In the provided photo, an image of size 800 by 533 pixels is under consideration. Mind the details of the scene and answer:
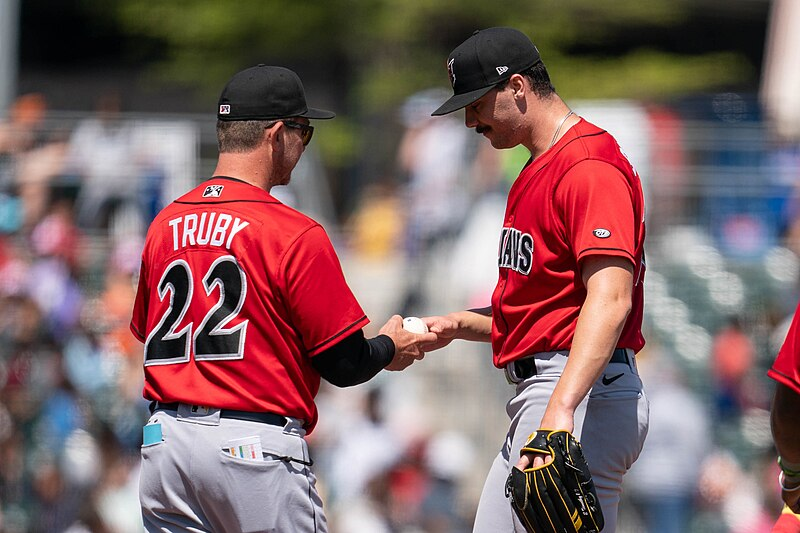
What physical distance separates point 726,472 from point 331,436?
9.87 feet

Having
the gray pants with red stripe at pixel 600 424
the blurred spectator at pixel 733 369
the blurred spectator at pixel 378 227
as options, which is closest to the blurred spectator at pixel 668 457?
the blurred spectator at pixel 733 369

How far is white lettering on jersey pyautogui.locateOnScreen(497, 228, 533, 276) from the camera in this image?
397 cm

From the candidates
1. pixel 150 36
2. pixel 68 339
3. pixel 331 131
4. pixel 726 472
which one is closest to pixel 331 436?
pixel 68 339

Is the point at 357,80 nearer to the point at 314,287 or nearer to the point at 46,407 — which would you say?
the point at 46,407

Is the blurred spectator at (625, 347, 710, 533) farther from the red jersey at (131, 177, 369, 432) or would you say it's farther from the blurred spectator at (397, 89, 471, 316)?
the red jersey at (131, 177, 369, 432)

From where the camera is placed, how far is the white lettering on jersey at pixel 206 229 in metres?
3.93

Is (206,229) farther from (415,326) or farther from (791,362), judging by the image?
(791,362)

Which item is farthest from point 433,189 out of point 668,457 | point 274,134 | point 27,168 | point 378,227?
point 274,134

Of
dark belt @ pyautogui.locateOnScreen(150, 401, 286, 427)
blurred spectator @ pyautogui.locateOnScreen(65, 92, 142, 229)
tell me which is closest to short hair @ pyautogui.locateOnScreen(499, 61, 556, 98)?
dark belt @ pyautogui.locateOnScreen(150, 401, 286, 427)

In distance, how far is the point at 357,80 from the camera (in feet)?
56.9

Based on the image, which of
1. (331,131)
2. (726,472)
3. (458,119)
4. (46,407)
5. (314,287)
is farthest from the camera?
(331,131)

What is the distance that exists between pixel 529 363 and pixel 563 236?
459 millimetres

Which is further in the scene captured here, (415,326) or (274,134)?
(415,326)

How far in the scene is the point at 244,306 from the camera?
12.8 ft
